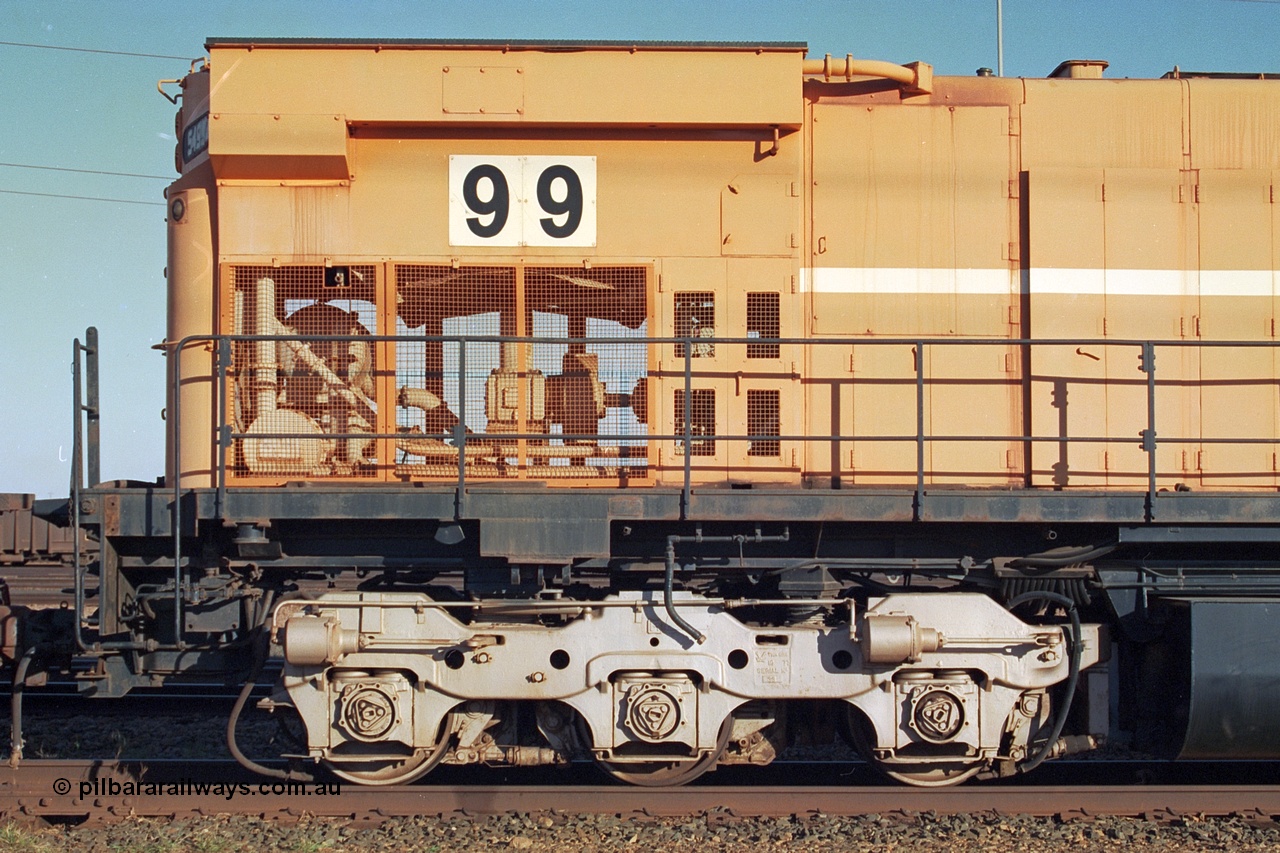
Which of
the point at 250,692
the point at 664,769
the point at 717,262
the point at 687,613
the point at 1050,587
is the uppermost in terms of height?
the point at 717,262

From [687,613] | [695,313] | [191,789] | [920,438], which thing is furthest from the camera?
[695,313]

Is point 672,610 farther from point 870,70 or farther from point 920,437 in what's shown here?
point 870,70

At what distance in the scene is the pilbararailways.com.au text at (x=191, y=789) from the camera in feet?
20.9

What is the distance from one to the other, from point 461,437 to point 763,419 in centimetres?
196

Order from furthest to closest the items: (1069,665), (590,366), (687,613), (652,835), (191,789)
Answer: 1. (590,366)
2. (191,789)
3. (1069,665)
4. (687,613)
5. (652,835)

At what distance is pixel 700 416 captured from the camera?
6.80 metres

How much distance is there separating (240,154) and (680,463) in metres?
3.41

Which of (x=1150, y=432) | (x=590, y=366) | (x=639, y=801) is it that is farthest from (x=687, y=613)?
(x=1150, y=432)

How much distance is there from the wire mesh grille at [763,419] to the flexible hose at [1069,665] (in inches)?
68.6

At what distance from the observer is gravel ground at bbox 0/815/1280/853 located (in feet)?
18.8

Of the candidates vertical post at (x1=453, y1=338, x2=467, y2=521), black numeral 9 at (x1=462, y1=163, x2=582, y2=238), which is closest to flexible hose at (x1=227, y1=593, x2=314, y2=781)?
vertical post at (x1=453, y1=338, x2=467, y2=521)

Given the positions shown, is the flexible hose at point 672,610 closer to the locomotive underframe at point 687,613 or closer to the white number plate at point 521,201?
the locomotive underframe at point 687,613

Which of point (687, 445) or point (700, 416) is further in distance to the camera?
point (700, 416)

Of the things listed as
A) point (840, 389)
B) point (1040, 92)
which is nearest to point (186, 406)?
point (840, 389)
